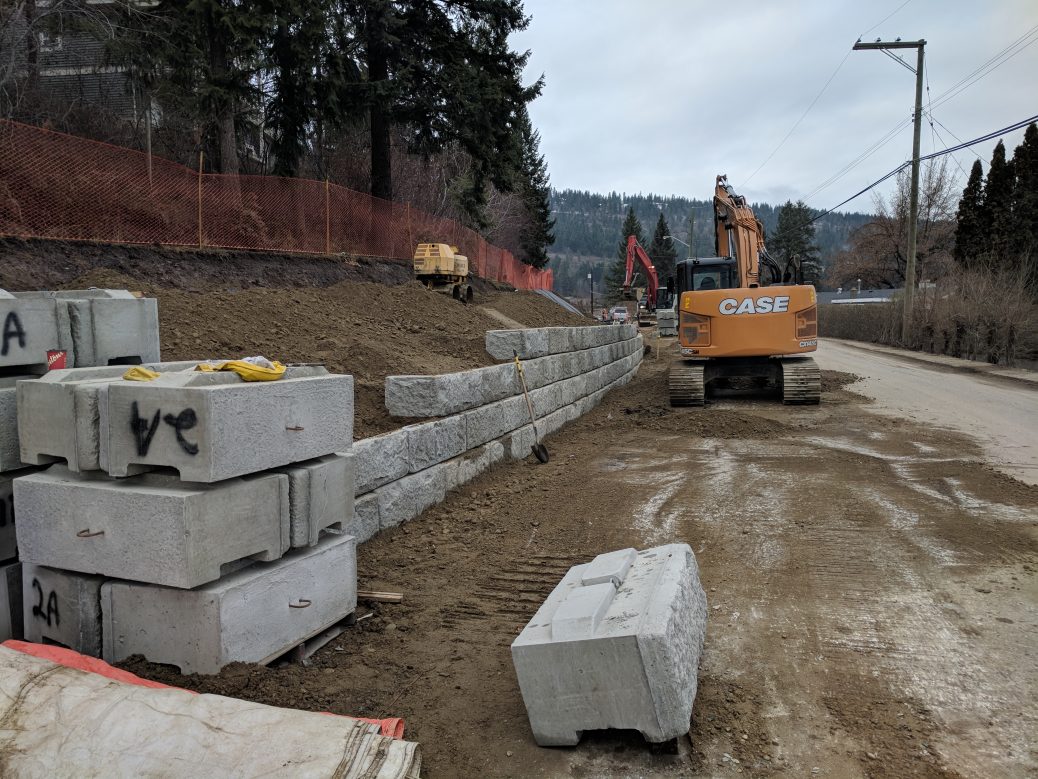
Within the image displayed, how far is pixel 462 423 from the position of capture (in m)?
6.58

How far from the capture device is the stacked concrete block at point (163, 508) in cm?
288

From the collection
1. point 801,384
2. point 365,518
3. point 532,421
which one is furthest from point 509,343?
point 801,384

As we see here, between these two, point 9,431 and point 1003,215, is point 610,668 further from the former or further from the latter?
point 1003,215

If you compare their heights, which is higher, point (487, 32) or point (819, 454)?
point (487, 32)

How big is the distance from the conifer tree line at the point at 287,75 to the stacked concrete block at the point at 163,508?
1292 cm

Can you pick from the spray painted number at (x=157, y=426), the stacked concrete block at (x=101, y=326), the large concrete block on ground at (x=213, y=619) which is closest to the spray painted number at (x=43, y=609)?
the large concrete block on ground at (x=213, y=619)

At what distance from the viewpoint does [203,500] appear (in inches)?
113

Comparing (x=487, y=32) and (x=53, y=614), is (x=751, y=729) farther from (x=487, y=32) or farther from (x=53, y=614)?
(x=487, y=32)

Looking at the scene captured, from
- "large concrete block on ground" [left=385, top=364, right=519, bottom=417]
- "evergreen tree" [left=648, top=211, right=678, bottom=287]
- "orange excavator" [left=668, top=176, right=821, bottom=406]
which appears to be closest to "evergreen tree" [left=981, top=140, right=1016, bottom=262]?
"orange excavator" [left=668, top=176, right=821, bottom=406]

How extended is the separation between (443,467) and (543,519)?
1007mm

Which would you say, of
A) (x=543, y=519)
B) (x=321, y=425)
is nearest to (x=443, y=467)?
(x=543, y=519)

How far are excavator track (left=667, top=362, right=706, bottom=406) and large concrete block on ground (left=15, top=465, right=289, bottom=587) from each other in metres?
9.66

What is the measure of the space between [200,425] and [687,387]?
10.1 m

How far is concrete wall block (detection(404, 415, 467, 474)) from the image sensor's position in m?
5.61
